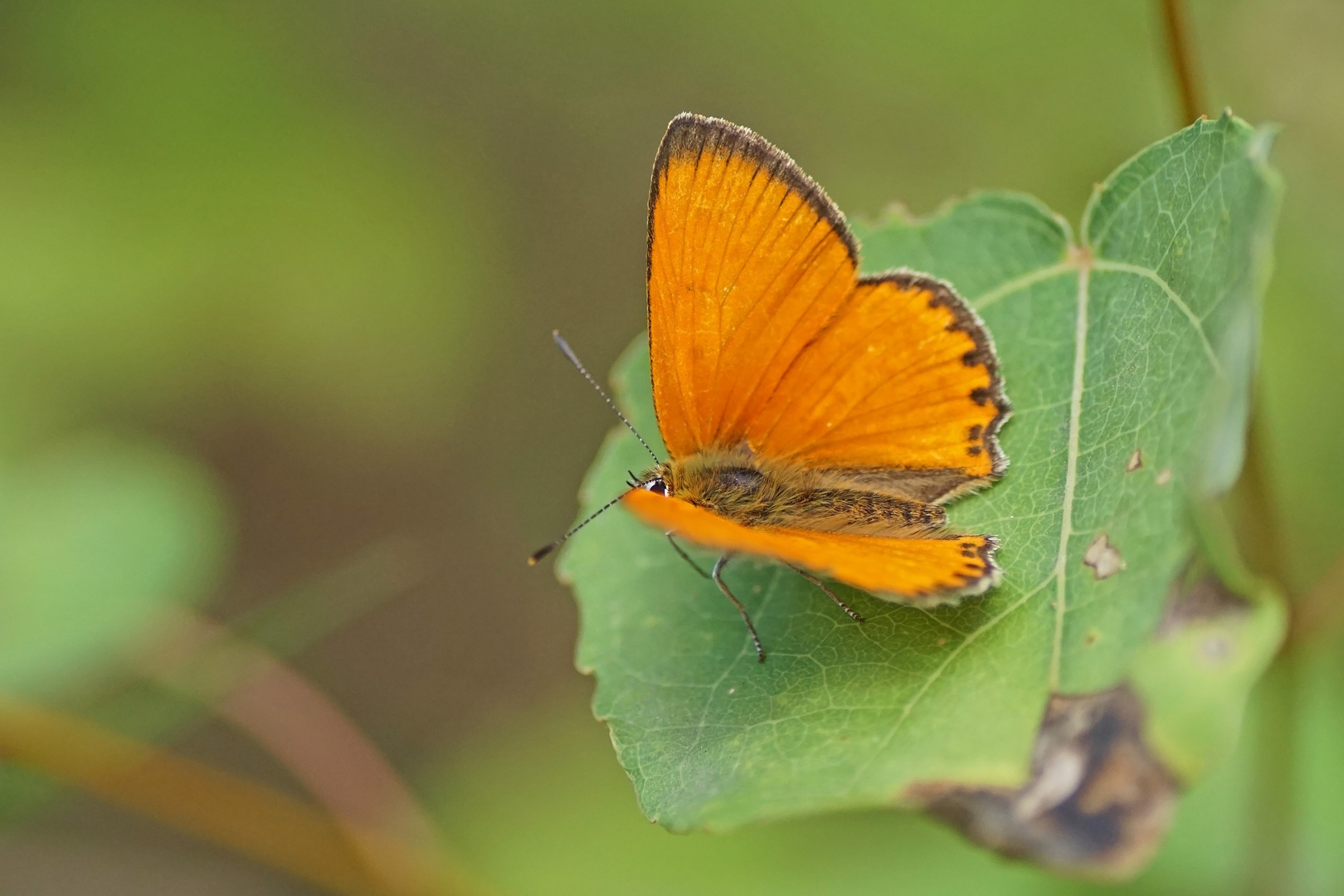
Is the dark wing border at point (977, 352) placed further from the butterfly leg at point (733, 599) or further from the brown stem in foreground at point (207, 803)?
the brown stem in foreground at point (207, 803)

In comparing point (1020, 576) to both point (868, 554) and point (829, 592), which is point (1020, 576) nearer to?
point (868, 554)

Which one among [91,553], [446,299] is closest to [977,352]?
[91,553]

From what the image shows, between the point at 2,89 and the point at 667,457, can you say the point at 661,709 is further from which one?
the point at 2,89

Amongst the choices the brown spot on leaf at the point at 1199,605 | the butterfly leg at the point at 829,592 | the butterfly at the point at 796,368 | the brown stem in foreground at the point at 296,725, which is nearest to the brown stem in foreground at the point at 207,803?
the brown stem in foreground at the point at 296,725

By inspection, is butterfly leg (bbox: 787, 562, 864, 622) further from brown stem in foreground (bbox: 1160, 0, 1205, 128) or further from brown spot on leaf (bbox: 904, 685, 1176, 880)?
brown stem in foreground (bbox: 1160, 0, 1205, 128)

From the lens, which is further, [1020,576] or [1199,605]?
[1199,605]

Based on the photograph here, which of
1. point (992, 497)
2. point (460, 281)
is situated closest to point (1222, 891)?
point (992, 497)

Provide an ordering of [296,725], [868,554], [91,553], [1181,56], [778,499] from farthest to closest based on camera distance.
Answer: [91,553] < [296,725] < [778,499] < [1181,56] < [868,554]

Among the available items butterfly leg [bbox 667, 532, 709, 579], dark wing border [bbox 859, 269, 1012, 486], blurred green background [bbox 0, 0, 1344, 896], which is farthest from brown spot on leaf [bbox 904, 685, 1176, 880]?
blurred green background [bbox 0, 0, 1344, 896]
